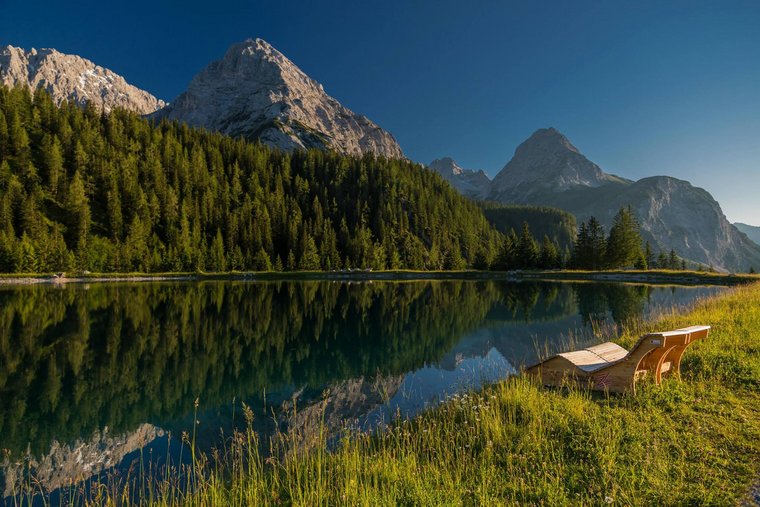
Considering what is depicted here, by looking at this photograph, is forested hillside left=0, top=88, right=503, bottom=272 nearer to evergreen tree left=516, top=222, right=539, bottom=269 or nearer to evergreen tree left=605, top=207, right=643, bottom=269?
evergreen tree left=516, top=222, right=539, bottom=269

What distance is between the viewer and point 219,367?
18359 mm

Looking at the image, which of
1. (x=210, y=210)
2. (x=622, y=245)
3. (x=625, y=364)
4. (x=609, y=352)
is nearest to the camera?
(x=625, y=364)

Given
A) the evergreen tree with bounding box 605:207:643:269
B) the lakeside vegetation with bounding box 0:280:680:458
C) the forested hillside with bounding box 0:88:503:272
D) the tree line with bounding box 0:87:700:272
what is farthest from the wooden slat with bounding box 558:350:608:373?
the forested hillside with bounding box 0:88:503:272

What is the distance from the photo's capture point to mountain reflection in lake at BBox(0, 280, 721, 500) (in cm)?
1139

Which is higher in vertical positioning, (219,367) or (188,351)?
(188,351)

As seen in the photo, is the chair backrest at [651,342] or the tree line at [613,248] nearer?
the chair backrest at [651,342]

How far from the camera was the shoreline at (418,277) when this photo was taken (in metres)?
62.6

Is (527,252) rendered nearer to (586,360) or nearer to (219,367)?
(219,367)

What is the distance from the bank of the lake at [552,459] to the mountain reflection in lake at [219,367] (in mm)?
1556

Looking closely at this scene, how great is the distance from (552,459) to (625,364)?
3969mm

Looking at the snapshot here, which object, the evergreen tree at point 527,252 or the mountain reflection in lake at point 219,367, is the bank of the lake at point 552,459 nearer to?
the mountain reflection in lake at point 219,367

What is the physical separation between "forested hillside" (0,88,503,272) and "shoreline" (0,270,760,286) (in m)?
7.26

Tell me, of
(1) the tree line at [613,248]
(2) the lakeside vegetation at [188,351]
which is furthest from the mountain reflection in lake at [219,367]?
(1) the tree line at [613,248]

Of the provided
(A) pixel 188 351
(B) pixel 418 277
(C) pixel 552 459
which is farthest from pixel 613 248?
(C) pixel 552 459
